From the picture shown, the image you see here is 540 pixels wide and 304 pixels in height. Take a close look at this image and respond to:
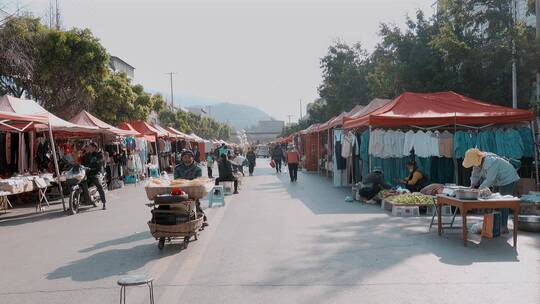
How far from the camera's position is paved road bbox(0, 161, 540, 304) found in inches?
232

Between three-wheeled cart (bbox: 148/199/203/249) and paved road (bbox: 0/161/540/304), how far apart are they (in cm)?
29

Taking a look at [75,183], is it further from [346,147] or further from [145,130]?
[145,130]

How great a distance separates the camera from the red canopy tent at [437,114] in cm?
1527

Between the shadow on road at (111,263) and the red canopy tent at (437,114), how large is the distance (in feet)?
28.4

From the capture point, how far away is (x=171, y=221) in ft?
27.6

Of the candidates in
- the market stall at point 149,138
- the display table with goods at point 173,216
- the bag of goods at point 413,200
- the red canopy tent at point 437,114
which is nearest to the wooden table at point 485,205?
the bag of goods at point 413,200

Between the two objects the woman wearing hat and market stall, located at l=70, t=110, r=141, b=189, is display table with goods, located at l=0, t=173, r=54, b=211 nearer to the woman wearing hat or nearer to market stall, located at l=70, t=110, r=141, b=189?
market stall, located at l=70, t=110, r=141, b=189

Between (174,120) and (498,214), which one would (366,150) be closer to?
(498,214)

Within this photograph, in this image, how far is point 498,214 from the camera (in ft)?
29.7

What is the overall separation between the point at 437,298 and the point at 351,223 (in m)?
5.36

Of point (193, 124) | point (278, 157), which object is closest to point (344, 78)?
point (278, 157)

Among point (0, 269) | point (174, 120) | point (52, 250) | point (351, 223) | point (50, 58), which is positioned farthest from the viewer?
point (174, 120)

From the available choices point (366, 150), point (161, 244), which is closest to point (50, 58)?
point (366, 150)

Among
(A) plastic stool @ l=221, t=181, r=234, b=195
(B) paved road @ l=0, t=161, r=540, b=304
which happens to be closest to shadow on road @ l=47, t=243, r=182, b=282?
(B) paved road @ l=0, t=161, r=540, b=304
